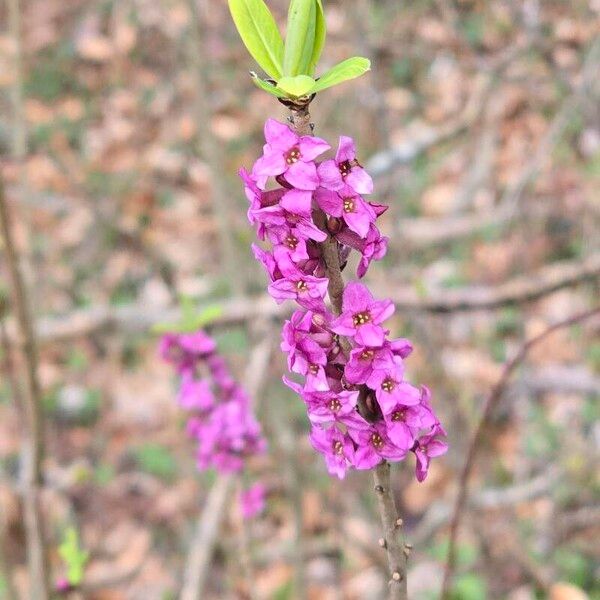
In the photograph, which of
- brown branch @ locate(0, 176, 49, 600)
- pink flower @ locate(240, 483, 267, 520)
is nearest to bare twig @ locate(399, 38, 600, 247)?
pink flower @ locate(240, 483, 267, 520)

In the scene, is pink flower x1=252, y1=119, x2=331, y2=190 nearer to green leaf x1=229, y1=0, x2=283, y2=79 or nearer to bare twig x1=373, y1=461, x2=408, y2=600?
green leaf x1=229, y1=0, x2=283, y2=79

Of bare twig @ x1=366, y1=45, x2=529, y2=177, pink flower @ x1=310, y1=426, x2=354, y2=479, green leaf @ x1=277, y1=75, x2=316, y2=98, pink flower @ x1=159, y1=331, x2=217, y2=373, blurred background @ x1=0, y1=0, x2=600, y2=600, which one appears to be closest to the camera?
green leaf @ x1=277, y1=75, x2=316, y2=98

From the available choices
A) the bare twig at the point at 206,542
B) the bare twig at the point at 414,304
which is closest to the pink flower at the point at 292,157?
the bare twig at the point at 206,542

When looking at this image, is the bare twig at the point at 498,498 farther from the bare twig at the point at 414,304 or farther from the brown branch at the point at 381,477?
the brown branch at the point at 381,477

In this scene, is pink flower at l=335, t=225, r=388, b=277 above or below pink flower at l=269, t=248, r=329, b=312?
above

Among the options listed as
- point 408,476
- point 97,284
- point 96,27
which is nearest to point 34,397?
point 408,476

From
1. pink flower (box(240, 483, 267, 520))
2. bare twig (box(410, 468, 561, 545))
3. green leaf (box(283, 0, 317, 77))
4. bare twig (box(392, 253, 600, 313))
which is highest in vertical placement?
bare twig (box(392, 253, 600, 313))

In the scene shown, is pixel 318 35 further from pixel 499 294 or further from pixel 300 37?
pixel 499 294

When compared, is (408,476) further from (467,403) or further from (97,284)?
(97,284)
